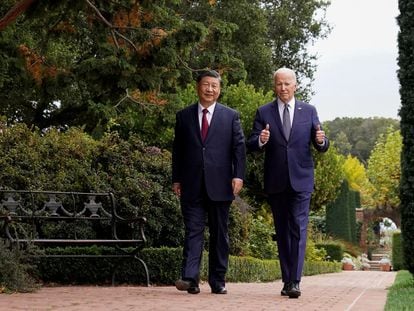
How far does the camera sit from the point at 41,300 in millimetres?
5578

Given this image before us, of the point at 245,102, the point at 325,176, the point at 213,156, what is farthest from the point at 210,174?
the point at 325,176

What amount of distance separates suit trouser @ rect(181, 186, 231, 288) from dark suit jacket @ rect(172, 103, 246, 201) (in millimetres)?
96

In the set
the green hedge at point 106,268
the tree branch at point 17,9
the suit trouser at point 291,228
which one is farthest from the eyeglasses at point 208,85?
the green hedge at point 106,268

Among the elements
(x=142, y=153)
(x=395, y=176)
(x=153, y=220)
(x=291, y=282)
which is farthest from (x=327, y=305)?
(x=395, y=176)

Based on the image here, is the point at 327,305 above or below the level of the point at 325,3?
Answer: below

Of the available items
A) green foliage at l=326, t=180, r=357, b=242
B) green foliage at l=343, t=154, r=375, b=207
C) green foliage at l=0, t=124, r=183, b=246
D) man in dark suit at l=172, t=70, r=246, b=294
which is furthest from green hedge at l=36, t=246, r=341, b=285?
green foliage at l=343, t=154, r=375, b=207

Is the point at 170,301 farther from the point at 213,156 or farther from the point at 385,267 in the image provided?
the point at 385,267

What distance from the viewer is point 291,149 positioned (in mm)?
6195

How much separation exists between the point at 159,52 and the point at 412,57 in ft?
9.10

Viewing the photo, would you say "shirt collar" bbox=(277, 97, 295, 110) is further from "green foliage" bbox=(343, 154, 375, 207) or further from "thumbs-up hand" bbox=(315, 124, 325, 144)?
"green foliage" bbox=(343, 154, 375, 207)

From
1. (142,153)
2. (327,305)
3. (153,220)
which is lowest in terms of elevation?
(327,305)

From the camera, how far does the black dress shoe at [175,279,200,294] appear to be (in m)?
6.14

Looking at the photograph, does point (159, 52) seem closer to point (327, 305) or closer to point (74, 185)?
point (74, 185)

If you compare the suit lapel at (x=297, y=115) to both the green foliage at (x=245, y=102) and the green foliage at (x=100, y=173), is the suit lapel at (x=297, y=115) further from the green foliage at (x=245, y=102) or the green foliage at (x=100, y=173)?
the green foliage at (x=245, y=102)
